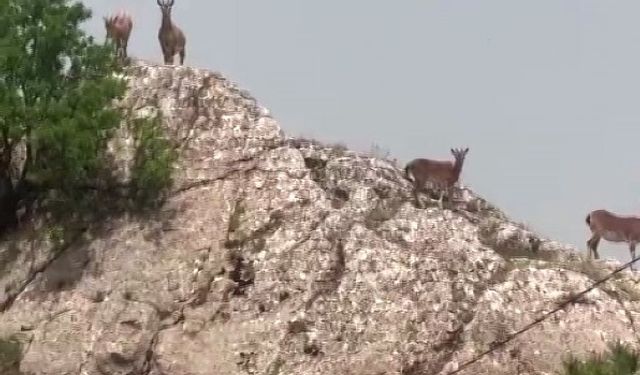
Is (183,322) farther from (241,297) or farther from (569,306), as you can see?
(569,306)

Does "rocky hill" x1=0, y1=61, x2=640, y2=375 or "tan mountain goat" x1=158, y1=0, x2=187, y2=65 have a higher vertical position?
"tan mountain goat" x1=158, y1=0, x2=187, y2=65

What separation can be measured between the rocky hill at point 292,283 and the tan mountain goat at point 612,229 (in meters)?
0.73

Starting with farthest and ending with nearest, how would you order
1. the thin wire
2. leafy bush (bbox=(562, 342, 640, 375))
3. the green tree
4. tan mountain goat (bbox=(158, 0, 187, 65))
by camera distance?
tan mountain goat (bbox=(158, 0, 187, 65)) < the green tree < the thin wire < leafy bush (bbox=(562, 342, 640, 375))

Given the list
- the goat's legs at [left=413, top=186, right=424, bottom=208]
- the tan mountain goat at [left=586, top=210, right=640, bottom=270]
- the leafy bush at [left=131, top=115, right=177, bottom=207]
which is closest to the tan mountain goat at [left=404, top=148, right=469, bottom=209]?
the goat's legs at [left=413, top=186, right=424, bottom=208]

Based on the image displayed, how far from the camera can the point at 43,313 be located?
57.4ft

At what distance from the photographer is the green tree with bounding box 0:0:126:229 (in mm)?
18094

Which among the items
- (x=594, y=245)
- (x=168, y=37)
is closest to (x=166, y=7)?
(x=168, y=37)

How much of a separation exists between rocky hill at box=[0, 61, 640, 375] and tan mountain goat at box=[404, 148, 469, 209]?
424 mm

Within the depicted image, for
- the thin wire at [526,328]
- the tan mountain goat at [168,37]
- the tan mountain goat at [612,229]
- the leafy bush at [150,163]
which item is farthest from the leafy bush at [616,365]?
the tan mountain goat at [168,37]

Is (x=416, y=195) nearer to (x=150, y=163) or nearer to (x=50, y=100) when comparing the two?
(x=150, y=163)

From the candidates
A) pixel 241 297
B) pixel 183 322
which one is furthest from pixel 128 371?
pixel 241 297

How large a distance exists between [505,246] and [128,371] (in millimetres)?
7773

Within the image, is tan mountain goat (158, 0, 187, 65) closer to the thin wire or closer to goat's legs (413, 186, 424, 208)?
goat's legs (413, 186, 424, 208)

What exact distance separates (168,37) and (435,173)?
760cm
